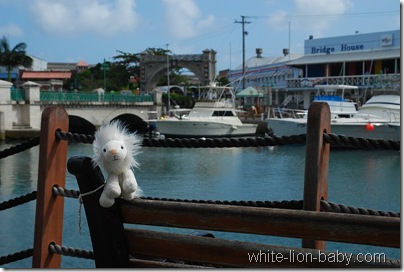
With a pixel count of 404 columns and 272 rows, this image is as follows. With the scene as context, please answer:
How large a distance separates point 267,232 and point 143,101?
137ft

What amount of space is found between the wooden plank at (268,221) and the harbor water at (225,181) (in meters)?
6.95

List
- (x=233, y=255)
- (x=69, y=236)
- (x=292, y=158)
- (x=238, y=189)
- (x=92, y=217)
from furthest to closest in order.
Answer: (x=292, y=158) < (x=238, y=189) < (x=69, y=236) < (x=92, y=217) < (x=233, y=255)

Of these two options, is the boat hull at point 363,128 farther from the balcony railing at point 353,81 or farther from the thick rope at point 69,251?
the thick rope at point 69,251

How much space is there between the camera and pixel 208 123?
36.5 m

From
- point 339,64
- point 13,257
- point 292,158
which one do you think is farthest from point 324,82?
point 13,257

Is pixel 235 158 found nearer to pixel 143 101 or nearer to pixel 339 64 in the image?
pixel 143 101

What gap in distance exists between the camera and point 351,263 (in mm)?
2328

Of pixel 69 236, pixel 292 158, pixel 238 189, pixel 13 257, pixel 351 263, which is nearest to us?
pixel 351 263

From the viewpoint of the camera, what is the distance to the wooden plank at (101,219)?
8.84 feet

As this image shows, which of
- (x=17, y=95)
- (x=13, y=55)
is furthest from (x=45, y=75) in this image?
(x=17, y=95)

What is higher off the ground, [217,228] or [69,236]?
[217,228]

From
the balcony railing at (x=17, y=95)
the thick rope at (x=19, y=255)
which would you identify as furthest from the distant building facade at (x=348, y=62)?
the thick rope at (x=19, y=255)

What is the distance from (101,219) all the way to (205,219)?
47 cm

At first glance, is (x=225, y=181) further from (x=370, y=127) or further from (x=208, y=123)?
(x=208, y=123)
